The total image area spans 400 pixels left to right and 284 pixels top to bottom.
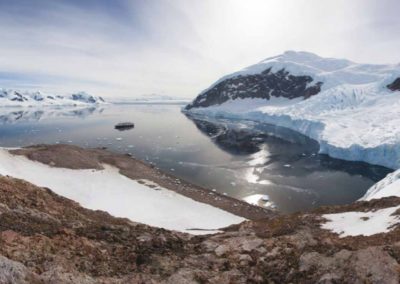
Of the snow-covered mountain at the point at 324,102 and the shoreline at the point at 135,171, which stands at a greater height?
the snow-covered mountain at the point at 324,102

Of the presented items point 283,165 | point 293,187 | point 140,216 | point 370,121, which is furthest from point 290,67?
point 140,216

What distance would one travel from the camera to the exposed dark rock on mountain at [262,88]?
5945 inches

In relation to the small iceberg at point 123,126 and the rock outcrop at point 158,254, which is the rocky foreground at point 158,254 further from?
the small iceberg at point 123,126

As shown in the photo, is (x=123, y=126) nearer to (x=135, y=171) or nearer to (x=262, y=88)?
(x=135, y=171)

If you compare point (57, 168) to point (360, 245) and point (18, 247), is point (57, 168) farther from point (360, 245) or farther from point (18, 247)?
point (360, 245)

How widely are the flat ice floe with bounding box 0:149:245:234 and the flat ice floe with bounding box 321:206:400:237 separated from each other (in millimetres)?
12581

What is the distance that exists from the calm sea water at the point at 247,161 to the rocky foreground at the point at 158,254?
30.8 meters

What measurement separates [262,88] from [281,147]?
87.8 m

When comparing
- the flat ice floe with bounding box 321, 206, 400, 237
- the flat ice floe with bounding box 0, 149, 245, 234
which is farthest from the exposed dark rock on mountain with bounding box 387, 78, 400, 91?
the flat ice floe with bounding box 321, 206, 400, 237

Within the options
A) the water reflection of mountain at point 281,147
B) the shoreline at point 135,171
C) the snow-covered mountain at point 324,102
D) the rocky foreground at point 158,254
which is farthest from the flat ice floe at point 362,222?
the snow-covered mountain at point 324,102

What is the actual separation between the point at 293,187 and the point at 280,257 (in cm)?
4029

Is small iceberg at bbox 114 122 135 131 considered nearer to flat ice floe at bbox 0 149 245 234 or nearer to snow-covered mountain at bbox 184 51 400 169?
snow-covered mountain at bbox 184 51 400 169

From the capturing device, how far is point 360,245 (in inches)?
468

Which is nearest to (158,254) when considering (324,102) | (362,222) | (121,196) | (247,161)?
(362,222)
